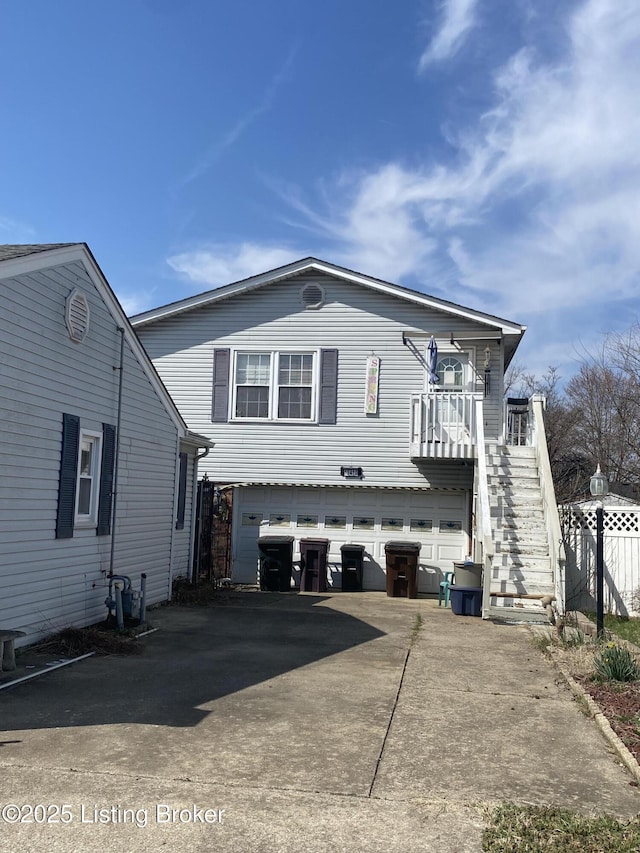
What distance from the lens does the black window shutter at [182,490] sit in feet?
46.6

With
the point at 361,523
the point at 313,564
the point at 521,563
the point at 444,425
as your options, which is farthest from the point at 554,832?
the point at 361,523

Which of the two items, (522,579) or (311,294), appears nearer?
(522,579)

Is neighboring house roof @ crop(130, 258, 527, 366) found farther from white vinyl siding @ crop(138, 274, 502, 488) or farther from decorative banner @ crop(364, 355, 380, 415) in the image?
decorative banner @ crop(364, 355, 380, 415)

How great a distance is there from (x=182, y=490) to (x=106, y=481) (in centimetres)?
372

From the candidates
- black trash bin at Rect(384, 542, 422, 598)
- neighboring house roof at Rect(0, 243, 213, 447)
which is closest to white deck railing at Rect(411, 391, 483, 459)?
black trash bin at Rect(384, 542, 422, 598)

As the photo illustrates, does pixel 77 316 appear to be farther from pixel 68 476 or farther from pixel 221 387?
pixel 221 387

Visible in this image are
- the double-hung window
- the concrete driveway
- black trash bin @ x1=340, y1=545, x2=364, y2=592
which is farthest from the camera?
black trash bin @ x1=340, y1=545, x2=364, y2=592

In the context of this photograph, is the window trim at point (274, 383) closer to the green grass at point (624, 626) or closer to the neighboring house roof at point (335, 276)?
the neighboring house roof at point (335, 276)

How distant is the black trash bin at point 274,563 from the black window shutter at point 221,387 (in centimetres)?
325

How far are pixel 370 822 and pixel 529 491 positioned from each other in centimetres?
1049

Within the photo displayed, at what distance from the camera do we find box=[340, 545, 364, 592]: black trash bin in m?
16.4

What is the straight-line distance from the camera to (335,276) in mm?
17500

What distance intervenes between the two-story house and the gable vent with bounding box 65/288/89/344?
25.3 ft

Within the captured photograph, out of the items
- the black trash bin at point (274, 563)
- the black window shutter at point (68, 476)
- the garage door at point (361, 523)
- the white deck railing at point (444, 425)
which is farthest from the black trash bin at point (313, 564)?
the black window shutter at point (68, 476)
